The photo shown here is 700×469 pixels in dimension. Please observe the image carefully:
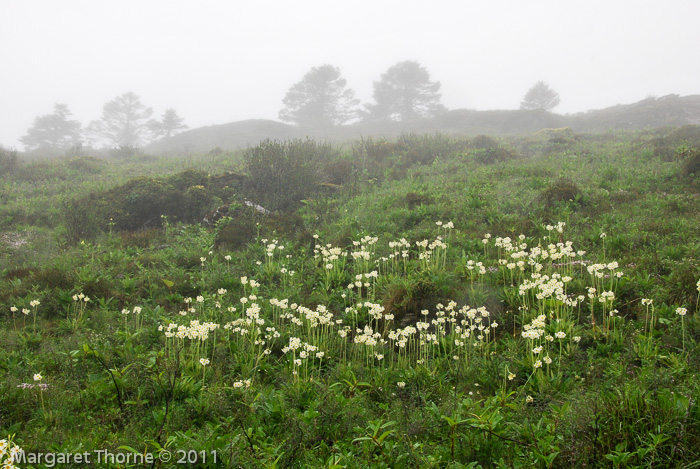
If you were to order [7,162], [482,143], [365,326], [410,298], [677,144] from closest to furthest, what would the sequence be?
[365,326]
[410,298]
[677,144]
[7,162]
[482,143]

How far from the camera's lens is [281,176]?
1242 cm

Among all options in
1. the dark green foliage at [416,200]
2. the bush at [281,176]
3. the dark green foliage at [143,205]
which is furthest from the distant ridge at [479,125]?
the dark green foliage at [416,200]

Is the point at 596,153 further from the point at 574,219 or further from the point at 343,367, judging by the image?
the point at 343,367

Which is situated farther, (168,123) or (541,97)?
(168,123)

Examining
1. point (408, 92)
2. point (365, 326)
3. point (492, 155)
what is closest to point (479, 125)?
point (408, 92)

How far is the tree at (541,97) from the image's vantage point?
4938cm

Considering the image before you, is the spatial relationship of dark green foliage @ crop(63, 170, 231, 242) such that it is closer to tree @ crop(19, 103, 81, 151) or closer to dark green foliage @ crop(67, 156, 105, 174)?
dark green foliage @ crop(67, 156, 105, 174)

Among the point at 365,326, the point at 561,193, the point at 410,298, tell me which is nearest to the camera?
the point at 365,326

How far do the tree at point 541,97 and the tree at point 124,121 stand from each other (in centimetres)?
5252

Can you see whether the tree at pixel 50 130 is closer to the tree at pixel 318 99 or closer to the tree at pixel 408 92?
the tree at pixel 318 99

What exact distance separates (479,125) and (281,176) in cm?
2956

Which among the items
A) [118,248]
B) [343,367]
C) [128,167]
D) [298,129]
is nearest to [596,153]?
[343,367]

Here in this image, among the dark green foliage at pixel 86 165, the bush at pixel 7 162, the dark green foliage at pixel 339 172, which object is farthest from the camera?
the dark green foliage at pixel 86 165

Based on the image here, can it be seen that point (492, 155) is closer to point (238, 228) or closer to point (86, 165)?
point (238, 228)
